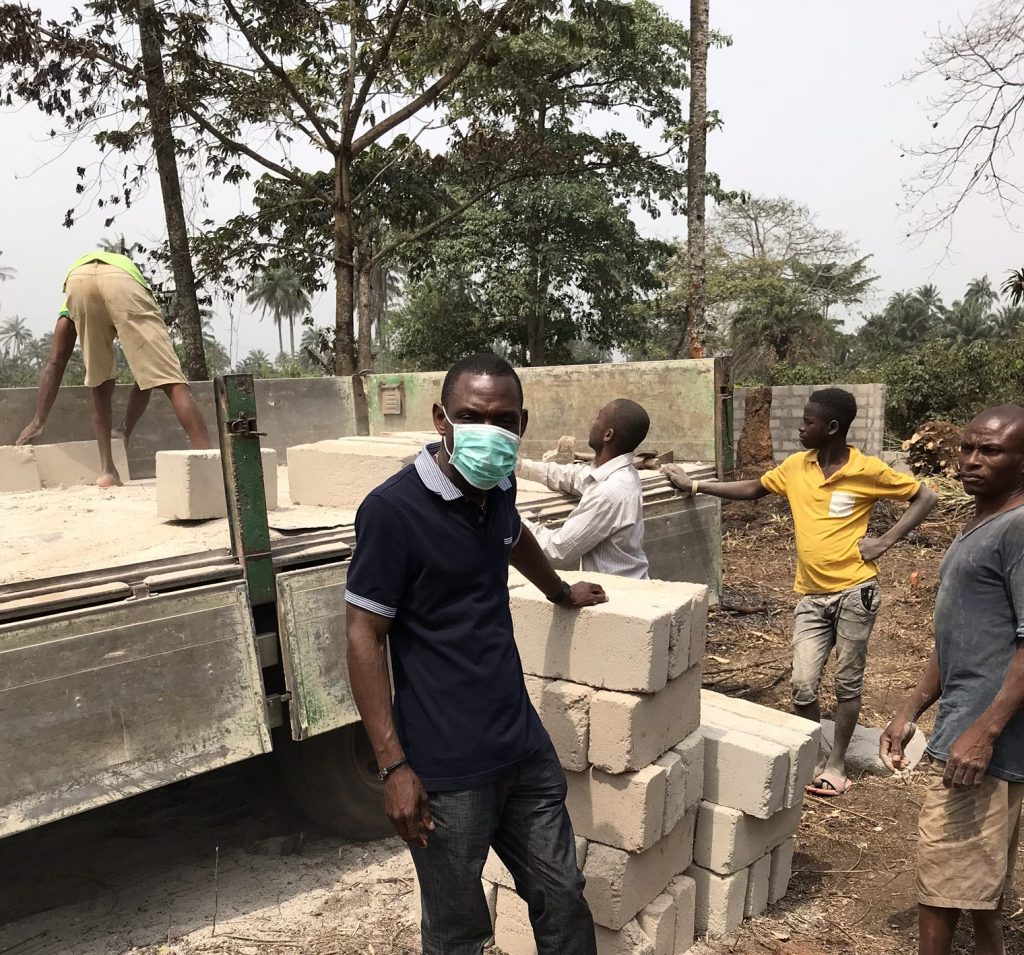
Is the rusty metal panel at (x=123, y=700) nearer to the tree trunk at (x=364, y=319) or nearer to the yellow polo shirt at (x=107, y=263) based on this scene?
the yellow polo shirt at (x=107, y=263)

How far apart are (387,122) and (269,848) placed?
8.72 m

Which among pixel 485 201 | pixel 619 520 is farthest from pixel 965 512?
pixel 485 201

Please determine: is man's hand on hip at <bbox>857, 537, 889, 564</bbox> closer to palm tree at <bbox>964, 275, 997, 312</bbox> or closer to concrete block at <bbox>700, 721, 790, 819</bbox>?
concrete block at <bbox>700, 721, 790, 819</bbox>

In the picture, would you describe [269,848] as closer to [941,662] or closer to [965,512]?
[941,662]

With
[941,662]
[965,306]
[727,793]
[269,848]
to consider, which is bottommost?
[269,848]

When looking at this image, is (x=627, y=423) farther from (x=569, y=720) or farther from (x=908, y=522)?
(x=908, y=522)

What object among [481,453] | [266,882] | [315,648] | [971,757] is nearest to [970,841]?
[971,757]

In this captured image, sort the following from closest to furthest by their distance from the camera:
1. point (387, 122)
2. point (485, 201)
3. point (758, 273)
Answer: point (387, 122)
point (485, 201)
point (758, 273)

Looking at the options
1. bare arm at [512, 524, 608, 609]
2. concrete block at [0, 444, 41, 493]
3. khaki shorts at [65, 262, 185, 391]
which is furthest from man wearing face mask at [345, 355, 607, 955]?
concrete block at [0, 444, 41, 493]

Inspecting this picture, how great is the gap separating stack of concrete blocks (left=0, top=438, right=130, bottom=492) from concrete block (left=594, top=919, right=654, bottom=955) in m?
3.55

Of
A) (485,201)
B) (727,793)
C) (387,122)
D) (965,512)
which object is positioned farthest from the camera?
(485,201)

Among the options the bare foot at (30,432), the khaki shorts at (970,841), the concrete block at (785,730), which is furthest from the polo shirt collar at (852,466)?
the bare foot at (30,432)

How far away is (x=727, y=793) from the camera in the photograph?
2.61 m

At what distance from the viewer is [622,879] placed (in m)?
2.34
